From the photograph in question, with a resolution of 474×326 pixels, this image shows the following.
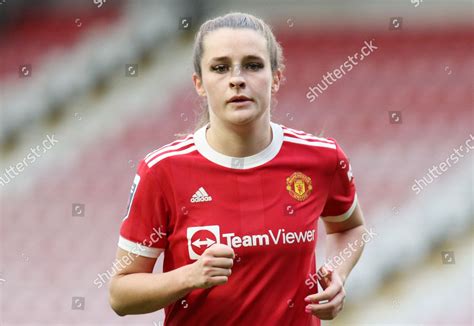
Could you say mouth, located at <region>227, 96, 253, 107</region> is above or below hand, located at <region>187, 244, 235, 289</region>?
above

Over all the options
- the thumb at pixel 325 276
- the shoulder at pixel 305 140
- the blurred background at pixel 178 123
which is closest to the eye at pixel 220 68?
the shoulder at pixel 305 140

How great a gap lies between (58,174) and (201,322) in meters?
1.94

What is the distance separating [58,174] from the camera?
10.5 ft

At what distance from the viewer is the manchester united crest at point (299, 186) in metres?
1.54

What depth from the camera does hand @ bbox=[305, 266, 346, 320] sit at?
4.66 feet

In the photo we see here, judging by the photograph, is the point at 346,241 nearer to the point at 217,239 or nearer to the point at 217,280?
the point at 217,239

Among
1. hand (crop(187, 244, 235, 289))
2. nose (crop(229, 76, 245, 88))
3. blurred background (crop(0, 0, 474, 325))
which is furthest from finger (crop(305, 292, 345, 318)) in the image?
blurred background (crop(0, 0, 474, 325))

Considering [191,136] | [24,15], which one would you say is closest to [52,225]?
[24,15]

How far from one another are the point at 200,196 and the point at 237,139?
15 cm

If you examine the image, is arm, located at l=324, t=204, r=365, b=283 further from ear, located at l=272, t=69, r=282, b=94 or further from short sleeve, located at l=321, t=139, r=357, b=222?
ear, located at l=272, t=69, r=282, b=94

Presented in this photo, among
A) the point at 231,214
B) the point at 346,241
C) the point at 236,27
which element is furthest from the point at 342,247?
the point at 236,27

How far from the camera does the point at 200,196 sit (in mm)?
1467

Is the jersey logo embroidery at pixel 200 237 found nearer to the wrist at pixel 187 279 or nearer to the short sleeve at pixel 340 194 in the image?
the wrist at pixel 187 279

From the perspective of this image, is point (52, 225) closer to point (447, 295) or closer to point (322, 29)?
point (322, 29)
